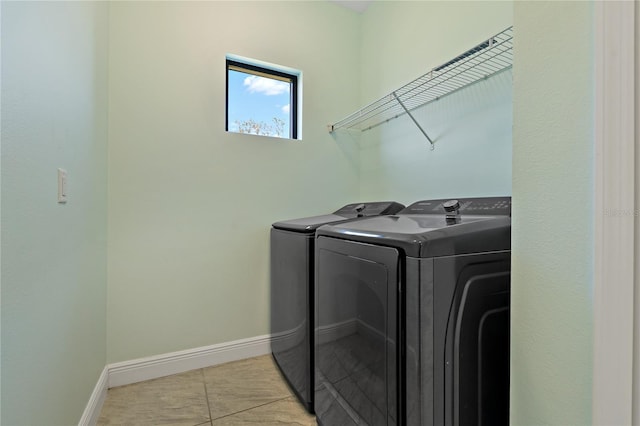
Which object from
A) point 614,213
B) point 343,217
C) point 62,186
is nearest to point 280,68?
point 343,217

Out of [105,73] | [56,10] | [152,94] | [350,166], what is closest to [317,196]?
[350,166]

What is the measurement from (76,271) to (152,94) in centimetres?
115

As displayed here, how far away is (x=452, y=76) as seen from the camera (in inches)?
61.9

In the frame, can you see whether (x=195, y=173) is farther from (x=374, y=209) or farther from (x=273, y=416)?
(x=273, y=416)

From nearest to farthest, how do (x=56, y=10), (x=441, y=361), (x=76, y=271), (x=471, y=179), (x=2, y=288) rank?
(x=2, y=288) < (x=441, y=361) < (x=56, y=10) < (x=76, y=271) < (x=471, y=179)

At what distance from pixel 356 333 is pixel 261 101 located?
1842mm

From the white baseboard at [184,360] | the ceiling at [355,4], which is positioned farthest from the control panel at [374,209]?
the ceiling at [355,4]

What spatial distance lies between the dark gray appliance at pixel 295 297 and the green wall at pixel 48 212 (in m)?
0.94

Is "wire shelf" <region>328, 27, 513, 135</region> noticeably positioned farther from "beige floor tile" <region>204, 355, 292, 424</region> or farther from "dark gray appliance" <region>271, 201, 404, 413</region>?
"beige floor tile" <region>204, 355, 292, 424</region>

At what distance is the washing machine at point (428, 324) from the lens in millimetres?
846

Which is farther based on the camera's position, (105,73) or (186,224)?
(186,224)

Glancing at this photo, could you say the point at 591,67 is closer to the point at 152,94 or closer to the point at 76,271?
the point at 76,271

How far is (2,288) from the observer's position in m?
0.67

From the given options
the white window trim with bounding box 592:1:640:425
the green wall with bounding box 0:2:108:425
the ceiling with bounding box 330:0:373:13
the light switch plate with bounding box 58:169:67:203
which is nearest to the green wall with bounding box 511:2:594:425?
the white window trim with bounding box 592:1:640:425
